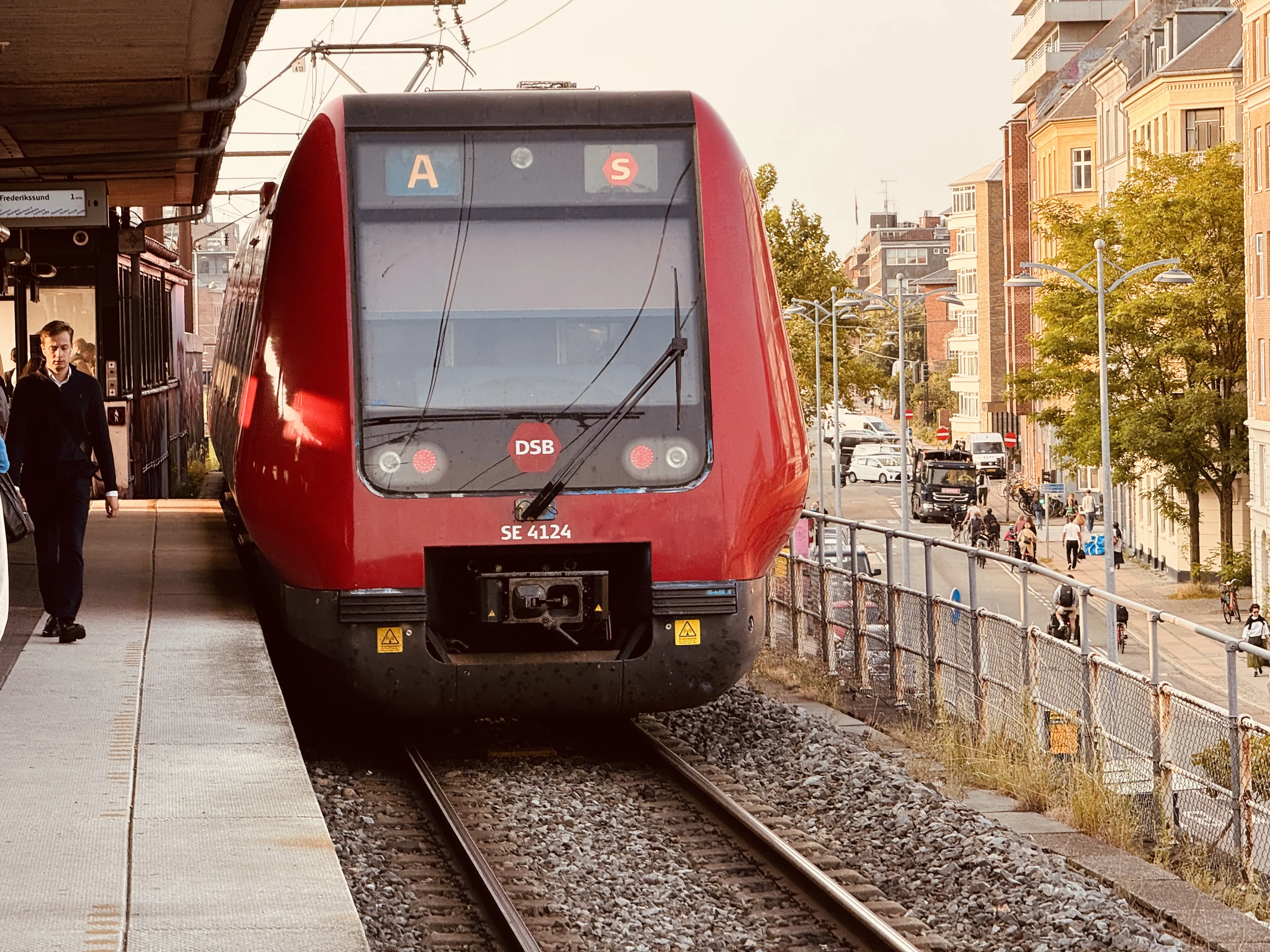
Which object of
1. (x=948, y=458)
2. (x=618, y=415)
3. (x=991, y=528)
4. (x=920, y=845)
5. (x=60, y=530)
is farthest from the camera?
(x=948, y=458)

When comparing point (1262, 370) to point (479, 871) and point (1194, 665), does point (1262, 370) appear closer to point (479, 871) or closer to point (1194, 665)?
point (1194, 665)

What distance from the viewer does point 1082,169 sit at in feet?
299

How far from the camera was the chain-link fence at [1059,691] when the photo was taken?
387 inches

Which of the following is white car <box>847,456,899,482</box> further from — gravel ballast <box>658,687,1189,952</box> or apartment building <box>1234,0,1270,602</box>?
gravel ballast <box>658,687,1189,952</box>

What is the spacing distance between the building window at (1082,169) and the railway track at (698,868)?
83646 mm

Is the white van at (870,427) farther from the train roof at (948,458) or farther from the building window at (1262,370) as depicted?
the building window at (1262,370)

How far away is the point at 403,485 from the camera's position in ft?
33.0

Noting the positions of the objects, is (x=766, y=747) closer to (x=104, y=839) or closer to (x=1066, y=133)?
(x=104, y=839)

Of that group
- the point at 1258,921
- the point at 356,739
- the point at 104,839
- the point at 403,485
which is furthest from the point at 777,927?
the point at 356,739

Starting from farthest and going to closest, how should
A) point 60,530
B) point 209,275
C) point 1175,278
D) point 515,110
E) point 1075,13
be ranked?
point 209,275
point 1075,13
point 1175,278
point 60,530
point 515,110

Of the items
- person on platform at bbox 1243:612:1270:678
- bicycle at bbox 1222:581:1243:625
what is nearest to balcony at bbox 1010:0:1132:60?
bicycle at bbox 1222:581:1243:625

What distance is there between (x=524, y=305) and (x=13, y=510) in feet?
8.87

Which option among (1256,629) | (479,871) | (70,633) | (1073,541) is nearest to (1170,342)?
(1073,541)

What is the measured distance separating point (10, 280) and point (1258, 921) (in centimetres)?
1958
